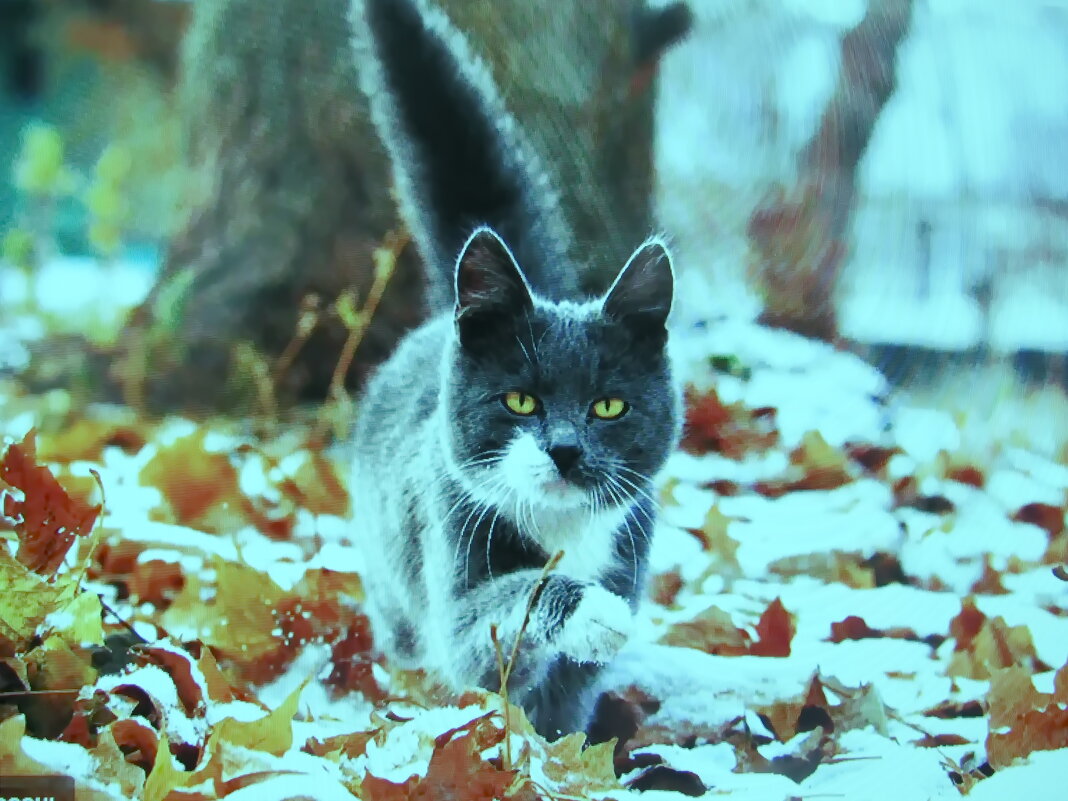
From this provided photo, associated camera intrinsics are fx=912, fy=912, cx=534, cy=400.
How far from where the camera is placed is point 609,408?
0.75 meters

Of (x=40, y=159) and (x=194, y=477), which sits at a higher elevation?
(x=40, y=159)

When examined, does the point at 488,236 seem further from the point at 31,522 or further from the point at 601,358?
the point at 31,522

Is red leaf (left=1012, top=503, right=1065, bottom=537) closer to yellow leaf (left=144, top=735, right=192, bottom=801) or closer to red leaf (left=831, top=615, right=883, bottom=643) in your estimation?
red leaf (left=831, top=615, right=883, bottom=643)

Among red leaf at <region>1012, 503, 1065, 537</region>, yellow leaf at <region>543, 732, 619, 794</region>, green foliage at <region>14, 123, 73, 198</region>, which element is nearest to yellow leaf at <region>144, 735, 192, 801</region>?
yellow leaf at <region>543, 732, 619, 794</region>

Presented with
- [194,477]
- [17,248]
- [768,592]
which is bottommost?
[768,592]

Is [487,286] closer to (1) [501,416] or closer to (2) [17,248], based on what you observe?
(1) [501,416]

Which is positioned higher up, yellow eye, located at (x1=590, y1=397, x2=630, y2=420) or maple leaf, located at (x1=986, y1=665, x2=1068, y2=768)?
yellow eye, located at (x1=590, y1=397, x2=630, y2=420)

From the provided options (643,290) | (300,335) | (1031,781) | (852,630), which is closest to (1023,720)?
(1031,781)

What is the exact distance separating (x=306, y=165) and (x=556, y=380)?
0.35 meters

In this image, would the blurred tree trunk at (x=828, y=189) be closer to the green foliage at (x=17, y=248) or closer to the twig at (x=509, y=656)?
the twig at (x=509, y=656)

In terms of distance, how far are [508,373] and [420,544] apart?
20 cm

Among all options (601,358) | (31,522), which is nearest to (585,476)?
(601,358)

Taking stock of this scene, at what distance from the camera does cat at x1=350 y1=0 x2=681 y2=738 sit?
28.9 inches

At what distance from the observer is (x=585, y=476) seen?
2.38 feet
